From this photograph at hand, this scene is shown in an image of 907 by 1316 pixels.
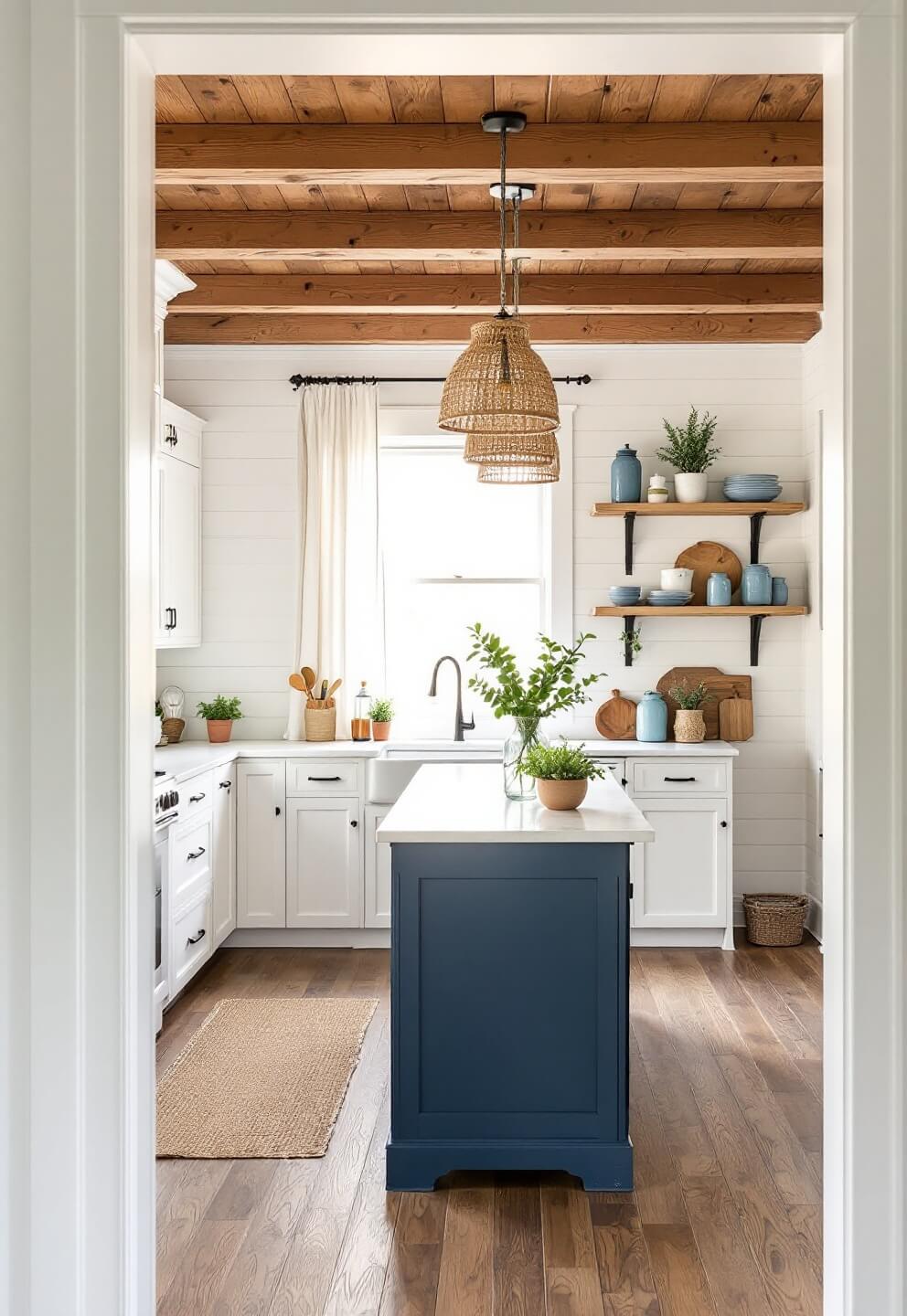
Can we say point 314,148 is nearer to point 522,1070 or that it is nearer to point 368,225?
point 368,225

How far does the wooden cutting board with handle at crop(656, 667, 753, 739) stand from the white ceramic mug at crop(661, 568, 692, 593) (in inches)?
17.0

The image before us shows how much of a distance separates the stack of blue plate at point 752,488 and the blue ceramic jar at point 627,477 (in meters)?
0.43

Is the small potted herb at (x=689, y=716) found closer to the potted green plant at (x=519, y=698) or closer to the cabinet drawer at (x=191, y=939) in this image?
the potted green plant at (x=519, y=698)

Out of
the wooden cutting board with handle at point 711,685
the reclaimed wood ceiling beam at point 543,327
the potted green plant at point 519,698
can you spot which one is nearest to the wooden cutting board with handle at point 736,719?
the wooden cutting board with handle at point 711,685

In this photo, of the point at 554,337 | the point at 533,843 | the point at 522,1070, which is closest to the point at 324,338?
the point at 554,337

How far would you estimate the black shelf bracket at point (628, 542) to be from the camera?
209 inches

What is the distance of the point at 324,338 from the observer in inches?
205

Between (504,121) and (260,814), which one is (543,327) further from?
(260,814)

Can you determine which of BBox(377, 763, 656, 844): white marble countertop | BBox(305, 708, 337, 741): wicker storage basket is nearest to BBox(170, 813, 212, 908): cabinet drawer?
BBox(305, 708, 337, 741): wicker storage basket

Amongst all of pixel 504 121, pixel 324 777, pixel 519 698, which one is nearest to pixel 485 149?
pixel 504 121

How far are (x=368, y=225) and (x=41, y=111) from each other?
2.50 m

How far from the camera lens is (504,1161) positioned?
2883 millimetres

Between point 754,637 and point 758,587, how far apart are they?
0.93 ft

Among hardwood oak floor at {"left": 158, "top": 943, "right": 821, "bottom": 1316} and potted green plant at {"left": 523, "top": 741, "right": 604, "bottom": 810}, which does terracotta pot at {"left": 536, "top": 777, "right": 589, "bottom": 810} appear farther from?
hardwood oak floor at {"left": 158, "top": 943, "right": 821, "bottom": 1316}
